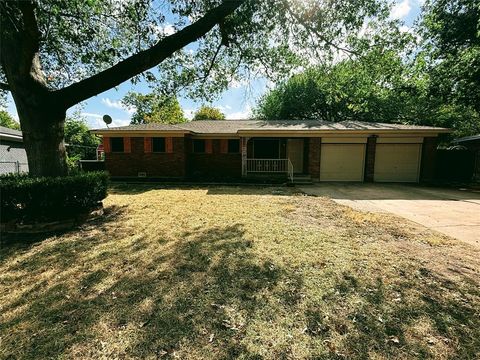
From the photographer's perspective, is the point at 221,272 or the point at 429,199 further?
the point at 429,199

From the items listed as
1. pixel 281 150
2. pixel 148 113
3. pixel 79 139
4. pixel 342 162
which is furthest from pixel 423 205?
pixel 148 113

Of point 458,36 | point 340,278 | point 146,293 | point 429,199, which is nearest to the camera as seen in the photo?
point 146,293

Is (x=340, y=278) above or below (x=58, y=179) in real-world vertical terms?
below

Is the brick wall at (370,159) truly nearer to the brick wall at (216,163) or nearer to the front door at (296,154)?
the front door at (296,154)

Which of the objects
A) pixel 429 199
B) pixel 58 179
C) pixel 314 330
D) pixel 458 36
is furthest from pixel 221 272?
pixel 458 36

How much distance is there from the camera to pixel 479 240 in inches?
189

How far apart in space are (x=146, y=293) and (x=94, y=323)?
0.62 meters

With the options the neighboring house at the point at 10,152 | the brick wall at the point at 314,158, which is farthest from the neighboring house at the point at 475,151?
the neighboring house at the point at 10,152

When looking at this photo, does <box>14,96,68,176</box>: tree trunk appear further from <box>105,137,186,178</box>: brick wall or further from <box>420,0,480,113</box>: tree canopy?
<box>420,0,480,113</box>: tree canopy

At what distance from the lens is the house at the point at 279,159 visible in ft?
42.2

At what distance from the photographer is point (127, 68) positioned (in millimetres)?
5781

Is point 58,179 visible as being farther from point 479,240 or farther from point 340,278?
point 479,240

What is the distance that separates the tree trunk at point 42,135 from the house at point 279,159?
24.1 ft

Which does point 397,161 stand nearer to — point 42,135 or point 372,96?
point 372,96
